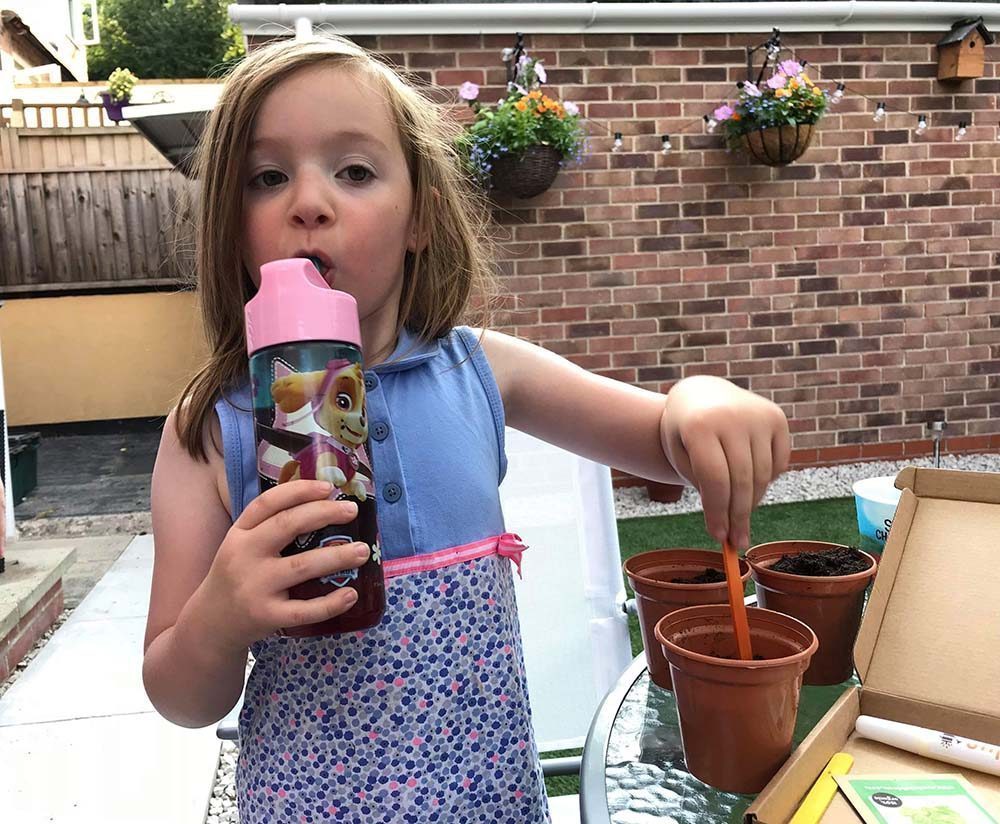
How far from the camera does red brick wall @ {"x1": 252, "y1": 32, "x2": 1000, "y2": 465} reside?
4949 millimetres

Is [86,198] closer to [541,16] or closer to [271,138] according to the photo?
[541,16]

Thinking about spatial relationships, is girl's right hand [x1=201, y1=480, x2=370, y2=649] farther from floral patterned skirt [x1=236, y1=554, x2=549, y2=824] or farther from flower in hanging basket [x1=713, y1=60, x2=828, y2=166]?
flower in hanging basket [x1=713, y1=60, x2=828, y2=166]

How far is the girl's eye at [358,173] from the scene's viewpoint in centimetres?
102

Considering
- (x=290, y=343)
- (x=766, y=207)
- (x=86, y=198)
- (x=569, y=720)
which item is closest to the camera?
(x=290, y=343)

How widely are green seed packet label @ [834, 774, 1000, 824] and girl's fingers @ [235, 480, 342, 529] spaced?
58 centimetres

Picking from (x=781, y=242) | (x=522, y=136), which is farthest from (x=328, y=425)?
(x=781, y=242)

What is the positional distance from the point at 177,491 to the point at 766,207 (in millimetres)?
4769

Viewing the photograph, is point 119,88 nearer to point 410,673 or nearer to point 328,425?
point 410,673

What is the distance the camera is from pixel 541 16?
4.73 m

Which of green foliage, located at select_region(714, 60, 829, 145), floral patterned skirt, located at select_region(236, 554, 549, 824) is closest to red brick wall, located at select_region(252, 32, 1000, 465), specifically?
green foliage, located at select_region(714, 60, 829, 145)

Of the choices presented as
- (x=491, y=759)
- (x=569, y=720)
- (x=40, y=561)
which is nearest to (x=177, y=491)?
(x=491, y=759)

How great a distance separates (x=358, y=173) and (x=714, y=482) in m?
0.54

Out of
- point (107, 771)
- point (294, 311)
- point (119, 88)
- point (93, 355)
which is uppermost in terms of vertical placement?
point (119, 88)

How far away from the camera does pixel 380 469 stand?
111 centimetres
